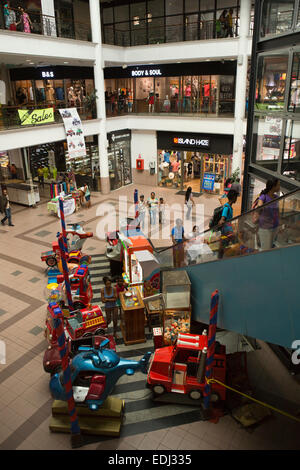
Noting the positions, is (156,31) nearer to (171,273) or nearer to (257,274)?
(171,273)

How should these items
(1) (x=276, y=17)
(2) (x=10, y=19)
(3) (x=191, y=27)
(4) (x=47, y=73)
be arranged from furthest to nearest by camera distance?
(3) (x=191, y=27)
(4) (x=47, y=73)
(2) (x=10, y=19)
(1) (x=276, y=17)

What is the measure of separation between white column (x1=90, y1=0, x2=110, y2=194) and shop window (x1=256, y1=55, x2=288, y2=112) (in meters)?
10.9

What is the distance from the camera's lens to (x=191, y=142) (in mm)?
19484

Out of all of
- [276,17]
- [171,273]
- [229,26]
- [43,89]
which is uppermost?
[229,26]

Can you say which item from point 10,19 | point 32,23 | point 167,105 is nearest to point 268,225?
point 10,19

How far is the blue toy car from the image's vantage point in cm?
596

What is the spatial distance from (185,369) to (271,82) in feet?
24.6

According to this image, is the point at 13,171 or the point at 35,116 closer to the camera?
the point at 35,116

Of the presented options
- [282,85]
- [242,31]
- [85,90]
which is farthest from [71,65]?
[282,85]

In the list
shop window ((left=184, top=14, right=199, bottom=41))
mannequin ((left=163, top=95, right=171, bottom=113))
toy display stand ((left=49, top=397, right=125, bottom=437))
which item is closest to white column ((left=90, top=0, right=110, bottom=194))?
mannequin ((left=163, top=95, right=171, bottom=113))

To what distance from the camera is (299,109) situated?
799cm

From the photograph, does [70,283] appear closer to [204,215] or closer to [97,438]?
[97,438]

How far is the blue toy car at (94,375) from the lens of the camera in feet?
19.5

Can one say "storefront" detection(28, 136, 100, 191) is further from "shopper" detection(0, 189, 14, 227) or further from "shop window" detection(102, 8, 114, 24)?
"shop window" detection(102, 8, 114, 24)
